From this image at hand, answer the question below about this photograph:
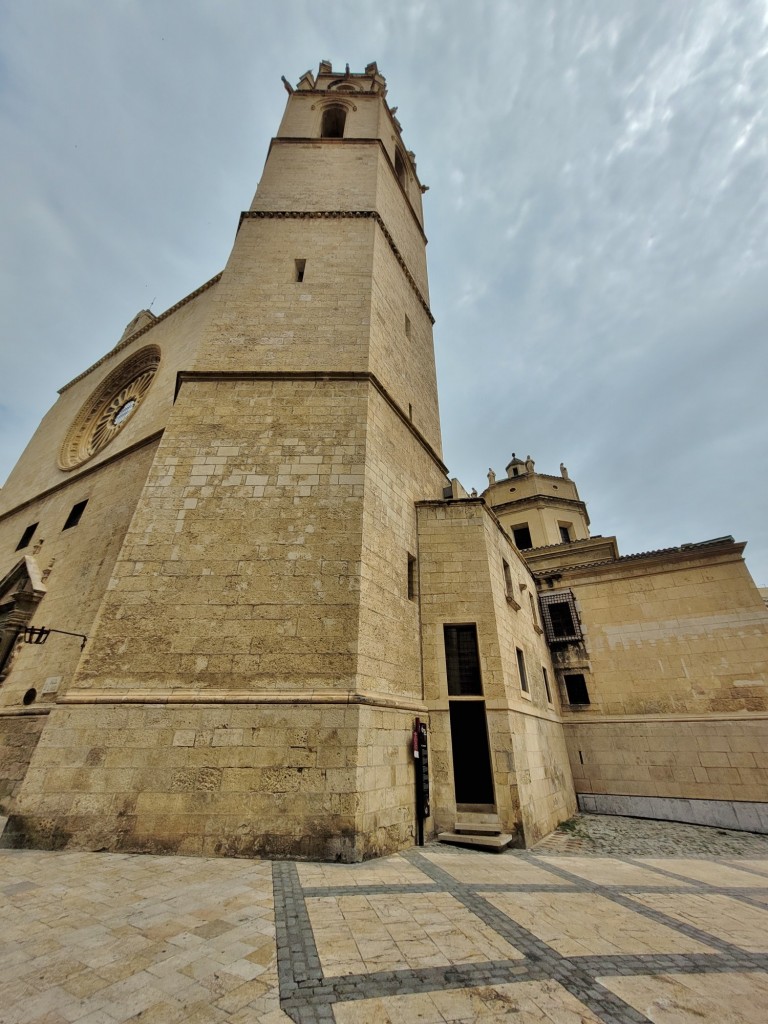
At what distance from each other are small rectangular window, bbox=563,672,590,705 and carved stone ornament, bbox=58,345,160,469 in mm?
17036

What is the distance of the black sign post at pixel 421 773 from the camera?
6.45 m

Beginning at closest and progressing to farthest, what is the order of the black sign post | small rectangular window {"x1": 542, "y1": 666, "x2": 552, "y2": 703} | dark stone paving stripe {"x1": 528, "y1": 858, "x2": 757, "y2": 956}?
dark stone paving stripe {"x1": 528, "y1": 858, "x2": 757, "y2": 956}, the black sign post, small rectangular window {"x1": 542, "y1": 666, "x2": 552, "y2": 703}

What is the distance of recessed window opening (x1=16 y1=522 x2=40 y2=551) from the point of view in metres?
12.9

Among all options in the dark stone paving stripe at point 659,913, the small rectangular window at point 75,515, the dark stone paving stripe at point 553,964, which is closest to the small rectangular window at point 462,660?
the dark stone paving stripe at point 659,913

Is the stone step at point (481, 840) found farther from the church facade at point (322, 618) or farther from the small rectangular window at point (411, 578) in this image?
the small rectangular window at point (411, 578)

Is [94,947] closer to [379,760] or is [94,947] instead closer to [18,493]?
[379,760]

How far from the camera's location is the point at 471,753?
7.37 m

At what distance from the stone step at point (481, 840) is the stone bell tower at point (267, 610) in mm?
726

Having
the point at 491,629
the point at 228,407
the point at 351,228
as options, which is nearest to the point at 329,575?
the point at 491,629

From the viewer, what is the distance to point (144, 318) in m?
21.6

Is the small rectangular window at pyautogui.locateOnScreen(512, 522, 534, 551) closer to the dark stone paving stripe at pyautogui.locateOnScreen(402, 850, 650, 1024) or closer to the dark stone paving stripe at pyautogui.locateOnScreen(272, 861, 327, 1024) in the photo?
the dark stone paving stripe at pyautogui.locateOnScreen(402, 850, 650, 1024)

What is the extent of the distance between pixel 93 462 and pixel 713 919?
52.8 feet

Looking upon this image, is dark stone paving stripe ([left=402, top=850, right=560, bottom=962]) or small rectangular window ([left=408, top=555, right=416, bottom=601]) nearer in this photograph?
dark stone paving stripe ([left=402, top=850, right=560, bottom=962])

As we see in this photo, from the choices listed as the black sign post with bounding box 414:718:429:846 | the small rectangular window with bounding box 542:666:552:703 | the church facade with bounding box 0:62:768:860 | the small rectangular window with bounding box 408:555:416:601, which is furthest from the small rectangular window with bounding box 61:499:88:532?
the small rectangular window with bounding box 542:666:552:703
